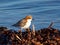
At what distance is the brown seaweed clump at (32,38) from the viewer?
20.7 feet

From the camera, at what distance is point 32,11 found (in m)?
13.4

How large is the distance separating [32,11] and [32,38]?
277 inches

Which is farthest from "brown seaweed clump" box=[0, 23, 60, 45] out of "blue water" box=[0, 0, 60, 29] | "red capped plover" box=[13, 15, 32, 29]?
"blue water" box=[0, 0, 60, 29]

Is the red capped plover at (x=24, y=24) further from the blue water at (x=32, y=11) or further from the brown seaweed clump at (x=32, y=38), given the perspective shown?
the blue water at (x=32, y=11)

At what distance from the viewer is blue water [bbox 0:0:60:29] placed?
37.4ft

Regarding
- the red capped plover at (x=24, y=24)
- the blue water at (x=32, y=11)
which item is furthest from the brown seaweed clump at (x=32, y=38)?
the blue water at (x=32, y=11)

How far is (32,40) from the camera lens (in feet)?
20.5

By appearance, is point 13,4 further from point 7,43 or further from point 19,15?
point 7,43

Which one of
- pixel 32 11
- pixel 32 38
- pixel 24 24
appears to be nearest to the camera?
pixel 32 38

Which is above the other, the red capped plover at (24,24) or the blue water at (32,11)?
the red capped plover at (24,24)

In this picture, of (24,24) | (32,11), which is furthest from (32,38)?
(32,11)

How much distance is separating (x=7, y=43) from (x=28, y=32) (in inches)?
22.5

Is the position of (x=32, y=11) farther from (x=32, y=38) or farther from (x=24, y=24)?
(x=32, y=38)

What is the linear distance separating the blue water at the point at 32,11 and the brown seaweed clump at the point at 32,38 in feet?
11.9
